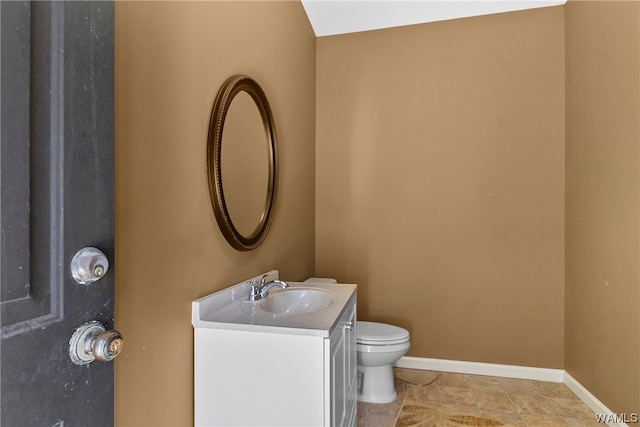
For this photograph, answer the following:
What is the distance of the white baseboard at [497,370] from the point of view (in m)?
2.51

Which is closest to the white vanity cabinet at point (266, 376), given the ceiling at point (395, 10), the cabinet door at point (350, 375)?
the cabinet door at point (350, 375)

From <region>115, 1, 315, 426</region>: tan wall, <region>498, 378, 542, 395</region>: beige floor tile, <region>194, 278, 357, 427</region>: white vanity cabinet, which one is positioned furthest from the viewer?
<region>498, 378, 542, 395</region>: beige floor tile

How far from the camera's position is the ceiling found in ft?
8.71

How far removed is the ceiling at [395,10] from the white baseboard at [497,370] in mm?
2702

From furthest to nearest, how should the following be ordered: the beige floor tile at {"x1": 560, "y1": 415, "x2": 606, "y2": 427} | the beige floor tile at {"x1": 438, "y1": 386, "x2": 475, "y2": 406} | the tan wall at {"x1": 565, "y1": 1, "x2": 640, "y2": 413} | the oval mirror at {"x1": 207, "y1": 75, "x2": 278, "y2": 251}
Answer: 1. the beige floor tile at {"x1": 438, "y1": 386, "x2": 475, "y2": 406}
2. the beige floor tile at {"x1": 560, "y1": 415, "x2": 606, "y2": 427}
3. the tan wall at {"x1": 565, "y1": 1, "x2": 640, "y2": 413}
4. the oval mirror at {"x1": 207, "y1": 75, "x2": 278, "y2": 251}

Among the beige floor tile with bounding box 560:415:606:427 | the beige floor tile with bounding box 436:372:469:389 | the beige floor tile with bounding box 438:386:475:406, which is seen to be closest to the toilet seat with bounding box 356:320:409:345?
the beige floor tile with bounding box 438:386:475:406

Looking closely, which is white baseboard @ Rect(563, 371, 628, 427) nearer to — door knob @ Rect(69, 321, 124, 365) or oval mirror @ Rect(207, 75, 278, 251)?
oval mirror @ Rect(207, 75, 278, 251)

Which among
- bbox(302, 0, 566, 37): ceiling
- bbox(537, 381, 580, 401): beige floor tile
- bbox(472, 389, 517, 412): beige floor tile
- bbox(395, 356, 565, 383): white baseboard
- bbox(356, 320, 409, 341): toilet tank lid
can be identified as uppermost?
bbox(302, 0, 566, 37): ceiling

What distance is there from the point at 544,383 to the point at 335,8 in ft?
10.5

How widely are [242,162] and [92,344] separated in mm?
1237

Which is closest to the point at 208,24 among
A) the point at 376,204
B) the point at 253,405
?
the point at 253,405

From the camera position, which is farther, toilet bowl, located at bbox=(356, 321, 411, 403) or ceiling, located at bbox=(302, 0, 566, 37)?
ceiling, located at bbox=(302, 0, 566, 37)

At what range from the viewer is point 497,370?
Result: 2.69 metres

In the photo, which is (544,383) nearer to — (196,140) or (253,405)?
(253,405)
